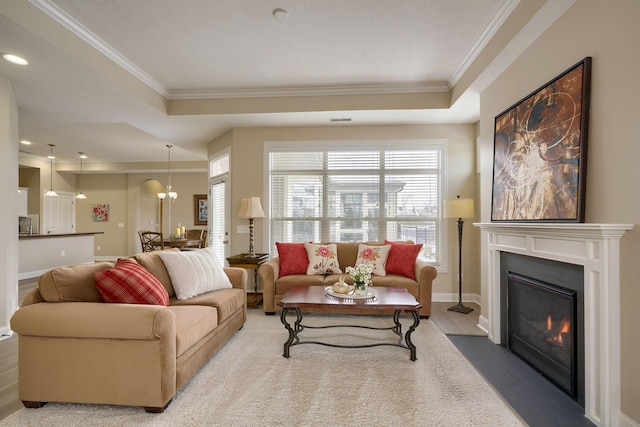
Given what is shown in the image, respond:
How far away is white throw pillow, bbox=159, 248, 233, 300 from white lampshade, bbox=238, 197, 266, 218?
46.7 inches

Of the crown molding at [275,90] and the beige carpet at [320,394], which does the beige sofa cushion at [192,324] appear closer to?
the beige carpet at [320,394]

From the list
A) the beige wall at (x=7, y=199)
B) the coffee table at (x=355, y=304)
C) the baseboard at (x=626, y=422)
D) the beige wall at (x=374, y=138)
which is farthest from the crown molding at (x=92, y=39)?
the baseboard at (x=626, y=422)

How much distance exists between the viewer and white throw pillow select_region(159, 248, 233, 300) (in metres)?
2.90

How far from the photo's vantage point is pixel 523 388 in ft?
7.32

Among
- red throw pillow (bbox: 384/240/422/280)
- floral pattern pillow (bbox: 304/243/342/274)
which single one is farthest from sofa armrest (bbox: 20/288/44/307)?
red throw pillow (bbox: 384/240/422/280)

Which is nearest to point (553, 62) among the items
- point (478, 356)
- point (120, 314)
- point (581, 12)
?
point (581, 12)

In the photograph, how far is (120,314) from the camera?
1.93 meters

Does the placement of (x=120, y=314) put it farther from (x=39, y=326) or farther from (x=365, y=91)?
(x=365, y=91)

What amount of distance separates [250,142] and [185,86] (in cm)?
120

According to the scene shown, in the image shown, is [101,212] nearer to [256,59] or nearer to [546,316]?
[256,59]

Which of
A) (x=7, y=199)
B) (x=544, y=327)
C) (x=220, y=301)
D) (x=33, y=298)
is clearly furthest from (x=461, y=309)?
(x=7, y=199)

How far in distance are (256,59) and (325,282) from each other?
264 centimetres

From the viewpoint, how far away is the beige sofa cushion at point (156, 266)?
9.40 ft

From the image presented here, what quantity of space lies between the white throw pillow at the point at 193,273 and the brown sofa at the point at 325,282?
2.07ft
